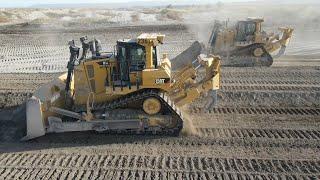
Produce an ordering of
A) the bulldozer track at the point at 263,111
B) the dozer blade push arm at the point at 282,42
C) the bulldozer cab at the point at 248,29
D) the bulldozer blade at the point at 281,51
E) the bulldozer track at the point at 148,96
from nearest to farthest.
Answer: the bulldozer track at the point at 148,96
the bulldozer track at the point at 263,111
the bulldozer cab at the point at 248,29
the dozer blade push arm at the point at 282,42
the bulldozer blade at the point at 281,51

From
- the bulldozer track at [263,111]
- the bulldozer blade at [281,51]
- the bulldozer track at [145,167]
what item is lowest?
the bulldozer track at [145,167]

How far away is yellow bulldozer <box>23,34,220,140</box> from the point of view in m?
10.6

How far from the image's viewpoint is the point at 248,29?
1992 cm

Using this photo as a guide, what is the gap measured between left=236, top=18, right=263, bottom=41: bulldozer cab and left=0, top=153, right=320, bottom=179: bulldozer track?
444 inches

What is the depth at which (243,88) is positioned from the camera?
15.4m

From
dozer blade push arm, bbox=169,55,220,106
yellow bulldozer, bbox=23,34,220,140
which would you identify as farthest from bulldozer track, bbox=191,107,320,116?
dozer blade push arm, bbox=169,55,220,106

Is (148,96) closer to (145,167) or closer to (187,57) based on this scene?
(145,167)

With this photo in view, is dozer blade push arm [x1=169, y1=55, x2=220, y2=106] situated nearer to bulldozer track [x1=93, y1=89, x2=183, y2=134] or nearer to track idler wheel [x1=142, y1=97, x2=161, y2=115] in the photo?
bulldozer track [x1=93, y1=89, x2=183, y2=134]

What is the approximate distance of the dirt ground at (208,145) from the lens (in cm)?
906

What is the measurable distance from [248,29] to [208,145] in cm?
1082

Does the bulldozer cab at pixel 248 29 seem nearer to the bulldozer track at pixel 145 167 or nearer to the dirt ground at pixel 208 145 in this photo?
the dirt ground at pixel 208 145

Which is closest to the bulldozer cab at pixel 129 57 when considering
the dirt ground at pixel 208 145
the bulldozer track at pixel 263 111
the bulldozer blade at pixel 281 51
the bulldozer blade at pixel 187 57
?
the dirt ground at pixel 208 145

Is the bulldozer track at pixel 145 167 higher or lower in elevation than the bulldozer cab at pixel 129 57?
lower

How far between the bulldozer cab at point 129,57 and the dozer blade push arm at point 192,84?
106 centimetres
